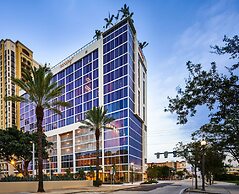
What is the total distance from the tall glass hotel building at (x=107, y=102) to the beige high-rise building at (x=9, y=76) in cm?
5478

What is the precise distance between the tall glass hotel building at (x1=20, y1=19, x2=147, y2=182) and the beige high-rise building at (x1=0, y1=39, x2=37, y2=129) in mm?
54781

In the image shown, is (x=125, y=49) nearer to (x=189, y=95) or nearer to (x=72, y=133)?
(x=72, y=133)

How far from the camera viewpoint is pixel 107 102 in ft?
286

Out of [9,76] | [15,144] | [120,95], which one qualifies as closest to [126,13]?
[120,95]

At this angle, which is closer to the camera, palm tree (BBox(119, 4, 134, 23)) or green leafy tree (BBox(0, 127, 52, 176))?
green leafy tree (BBox(0, 127, 52, 176))

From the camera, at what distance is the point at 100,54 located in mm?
91375

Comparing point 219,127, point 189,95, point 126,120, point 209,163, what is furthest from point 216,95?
point 126,120

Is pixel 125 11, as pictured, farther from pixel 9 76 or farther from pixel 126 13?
pixel 9 76

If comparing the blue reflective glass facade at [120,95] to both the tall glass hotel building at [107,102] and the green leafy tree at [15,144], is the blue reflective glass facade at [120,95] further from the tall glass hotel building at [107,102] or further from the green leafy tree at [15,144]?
the green leafy tree at [15,144]

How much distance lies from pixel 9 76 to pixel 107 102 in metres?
91.7

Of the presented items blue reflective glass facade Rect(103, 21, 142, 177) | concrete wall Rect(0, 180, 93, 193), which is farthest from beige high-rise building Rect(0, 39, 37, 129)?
concrete wall Rect(0, 180, 93, 193)

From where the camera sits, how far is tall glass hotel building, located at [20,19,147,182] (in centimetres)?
8169

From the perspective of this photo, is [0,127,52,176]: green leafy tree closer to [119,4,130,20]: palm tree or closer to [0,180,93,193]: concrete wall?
[0,180,93,193]: concrete wall

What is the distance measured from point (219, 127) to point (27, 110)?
115650 millimetres
